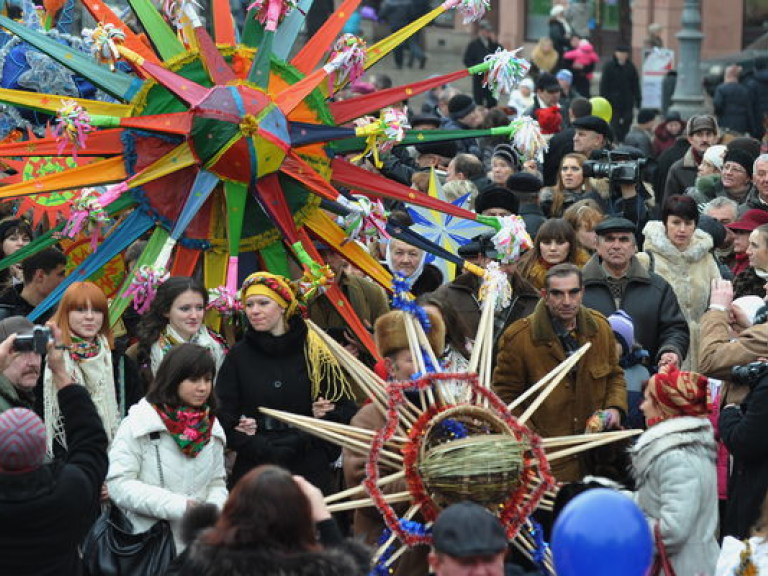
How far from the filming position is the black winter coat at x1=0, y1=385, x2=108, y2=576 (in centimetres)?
589

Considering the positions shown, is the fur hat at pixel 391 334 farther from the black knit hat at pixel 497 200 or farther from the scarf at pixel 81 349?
the black knit hat at pixel 497 200

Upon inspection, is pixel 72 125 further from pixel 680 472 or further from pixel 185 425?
pixel 680 472

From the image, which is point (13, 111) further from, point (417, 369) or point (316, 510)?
point (316, 510)

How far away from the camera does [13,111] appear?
11.1m

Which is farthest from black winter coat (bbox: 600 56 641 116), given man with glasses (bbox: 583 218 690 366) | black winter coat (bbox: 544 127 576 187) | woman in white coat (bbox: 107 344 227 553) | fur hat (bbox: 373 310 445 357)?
woman in white coat (bbox: 107 344 227 553)

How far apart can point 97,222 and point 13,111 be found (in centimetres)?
233

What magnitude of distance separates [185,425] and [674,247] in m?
4.18

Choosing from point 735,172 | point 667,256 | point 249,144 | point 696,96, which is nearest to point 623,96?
point 696,96

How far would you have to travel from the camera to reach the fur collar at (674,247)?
10.6 metres

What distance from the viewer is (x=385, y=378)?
7516 mm

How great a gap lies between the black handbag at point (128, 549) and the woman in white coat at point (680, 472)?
198 centimetres

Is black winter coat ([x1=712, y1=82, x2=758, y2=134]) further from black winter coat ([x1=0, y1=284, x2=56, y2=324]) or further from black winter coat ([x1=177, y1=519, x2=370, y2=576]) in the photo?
black winter coat ([x1=177, y1=519, x2=370, y2=576])

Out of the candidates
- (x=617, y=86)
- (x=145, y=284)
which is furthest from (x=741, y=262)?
(x=617, y=86)

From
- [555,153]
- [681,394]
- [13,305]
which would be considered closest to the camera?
[681,394]
